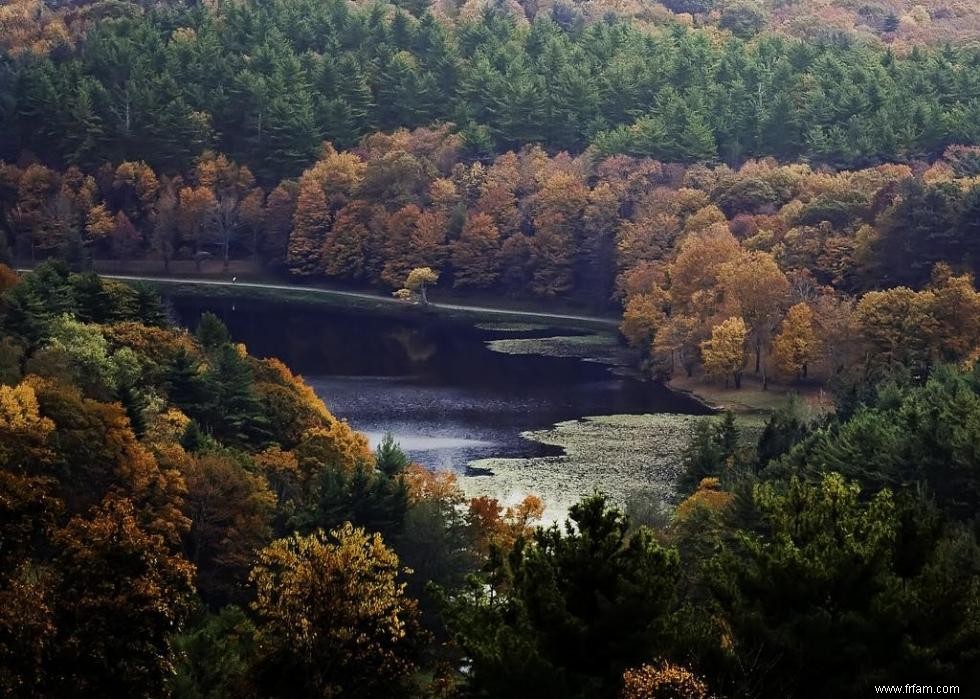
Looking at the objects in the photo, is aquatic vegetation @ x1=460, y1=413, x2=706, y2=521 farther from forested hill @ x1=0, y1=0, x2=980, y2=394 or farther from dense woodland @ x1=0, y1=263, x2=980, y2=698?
dense woodland @ x1=0, y1=263, x2=980, y2=698

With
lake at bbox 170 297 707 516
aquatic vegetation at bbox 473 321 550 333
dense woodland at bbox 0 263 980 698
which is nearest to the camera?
dense woodland at bbox 0 263 980 698

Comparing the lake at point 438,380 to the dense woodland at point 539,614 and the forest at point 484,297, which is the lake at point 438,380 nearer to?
the forest at point 484,297

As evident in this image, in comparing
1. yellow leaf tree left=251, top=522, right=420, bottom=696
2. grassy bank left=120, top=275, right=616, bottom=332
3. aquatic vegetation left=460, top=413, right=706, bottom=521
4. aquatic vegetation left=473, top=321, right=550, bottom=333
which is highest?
yellow leaf tree left=251, top=522, right=420, bottom=696

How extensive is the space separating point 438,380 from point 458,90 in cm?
7212

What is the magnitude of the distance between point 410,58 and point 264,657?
147 m

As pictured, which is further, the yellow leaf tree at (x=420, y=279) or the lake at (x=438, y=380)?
the yellow leaf tree at (x=420, y=279)

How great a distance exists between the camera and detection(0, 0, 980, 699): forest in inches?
1064

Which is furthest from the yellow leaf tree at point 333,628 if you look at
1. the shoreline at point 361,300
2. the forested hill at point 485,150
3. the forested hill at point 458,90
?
the forested hill at point 458,90

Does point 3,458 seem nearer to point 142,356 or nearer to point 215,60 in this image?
point 142,356

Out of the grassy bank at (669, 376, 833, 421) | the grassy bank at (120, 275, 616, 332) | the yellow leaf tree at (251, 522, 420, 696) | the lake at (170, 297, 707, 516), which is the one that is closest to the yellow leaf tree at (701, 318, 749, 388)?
the grassy bank at (669, 376, 833, 421)

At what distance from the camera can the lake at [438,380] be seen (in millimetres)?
82062

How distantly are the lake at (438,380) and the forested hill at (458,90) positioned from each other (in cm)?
3312

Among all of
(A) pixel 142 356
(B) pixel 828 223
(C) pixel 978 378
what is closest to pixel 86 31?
(B) pixel 828 223

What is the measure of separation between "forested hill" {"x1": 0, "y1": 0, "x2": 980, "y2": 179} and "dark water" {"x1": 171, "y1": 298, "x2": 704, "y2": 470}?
34.0m
